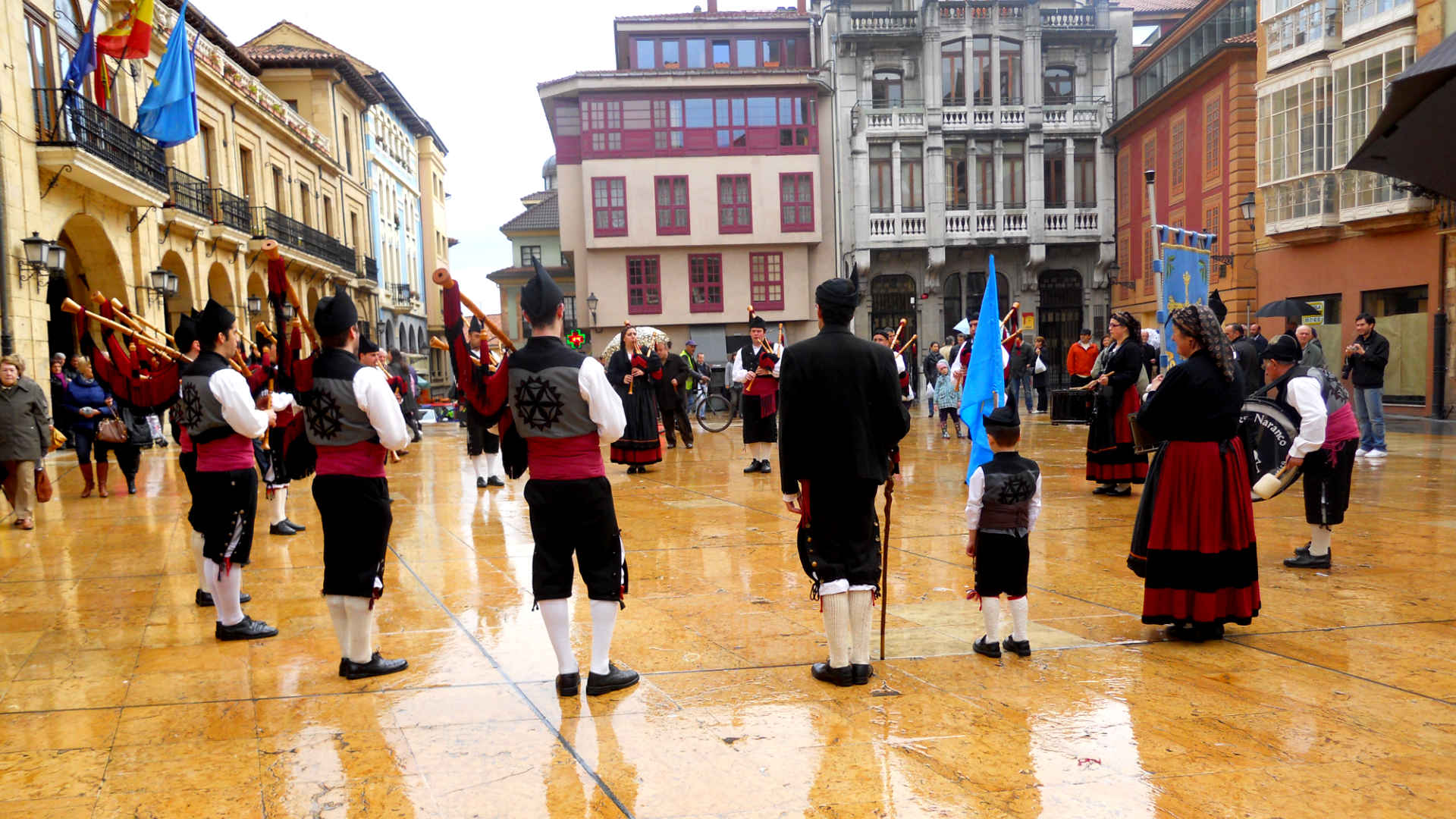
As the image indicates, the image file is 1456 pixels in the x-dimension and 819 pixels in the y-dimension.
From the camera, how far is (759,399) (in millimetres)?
12445

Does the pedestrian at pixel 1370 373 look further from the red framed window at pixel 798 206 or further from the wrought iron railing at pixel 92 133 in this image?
the red framed window at pixel 798 206

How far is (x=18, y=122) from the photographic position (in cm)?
1582

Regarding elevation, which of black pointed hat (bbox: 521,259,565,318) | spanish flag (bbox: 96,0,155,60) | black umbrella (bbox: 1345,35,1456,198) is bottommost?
black pointed hat (bbox: 521,259,565,318)

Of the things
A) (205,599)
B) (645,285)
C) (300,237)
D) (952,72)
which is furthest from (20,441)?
(952,72)

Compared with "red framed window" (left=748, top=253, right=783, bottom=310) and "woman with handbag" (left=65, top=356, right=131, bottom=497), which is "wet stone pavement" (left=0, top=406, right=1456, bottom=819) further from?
"red framed window" (left=748, top=253, right=783, bottom=310)

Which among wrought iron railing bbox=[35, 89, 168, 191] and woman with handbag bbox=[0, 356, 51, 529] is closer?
woman with handbag bbox=[0, 356, 51, 529]

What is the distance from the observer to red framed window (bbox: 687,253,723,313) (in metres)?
35.4

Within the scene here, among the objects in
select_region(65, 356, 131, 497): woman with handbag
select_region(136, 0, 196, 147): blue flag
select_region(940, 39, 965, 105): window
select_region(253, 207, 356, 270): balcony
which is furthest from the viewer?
select_region(940, 39, 965, 105): window

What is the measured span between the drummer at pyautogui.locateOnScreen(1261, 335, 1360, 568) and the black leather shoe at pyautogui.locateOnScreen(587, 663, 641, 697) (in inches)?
169

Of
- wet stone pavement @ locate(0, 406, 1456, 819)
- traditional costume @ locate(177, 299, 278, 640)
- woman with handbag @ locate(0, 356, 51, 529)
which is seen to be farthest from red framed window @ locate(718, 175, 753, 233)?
traditional costume @ locate(177, 299, 278, 640)

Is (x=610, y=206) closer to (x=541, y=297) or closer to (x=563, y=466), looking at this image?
(x=541, y=297)

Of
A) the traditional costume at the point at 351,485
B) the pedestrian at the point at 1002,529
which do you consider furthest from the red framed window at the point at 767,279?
the traditional costume at the point at 351,485

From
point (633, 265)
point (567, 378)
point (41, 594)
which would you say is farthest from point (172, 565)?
point (633, 265)

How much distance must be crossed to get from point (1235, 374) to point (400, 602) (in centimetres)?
491
